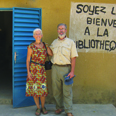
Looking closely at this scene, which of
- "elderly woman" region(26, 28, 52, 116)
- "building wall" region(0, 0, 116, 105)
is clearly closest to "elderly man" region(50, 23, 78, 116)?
"elderly woman" region(26, 28, 52, 116)

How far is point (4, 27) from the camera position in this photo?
11141 millimetres

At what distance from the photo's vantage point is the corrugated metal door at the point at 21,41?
3.70 meters

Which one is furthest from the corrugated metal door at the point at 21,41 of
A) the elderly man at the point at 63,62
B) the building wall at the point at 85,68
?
the elderly man at the point at 63,62

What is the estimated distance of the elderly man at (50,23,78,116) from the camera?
10.6ft

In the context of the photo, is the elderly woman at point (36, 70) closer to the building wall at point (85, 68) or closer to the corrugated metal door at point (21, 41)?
the corrugated metal door at point (21, 41)

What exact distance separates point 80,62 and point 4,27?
8.59 metres

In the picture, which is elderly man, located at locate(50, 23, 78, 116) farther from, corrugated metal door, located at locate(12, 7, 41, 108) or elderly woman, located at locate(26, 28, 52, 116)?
corrugated metal door, located at locate(12, 7, 41, 108)

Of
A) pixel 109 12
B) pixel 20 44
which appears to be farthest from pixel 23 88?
pixel 109 12

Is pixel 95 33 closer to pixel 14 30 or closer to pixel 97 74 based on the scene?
pixel 97 74

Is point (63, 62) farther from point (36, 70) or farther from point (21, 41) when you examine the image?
point (21, 41)

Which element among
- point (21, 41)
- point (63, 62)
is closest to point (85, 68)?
point (63, 62)

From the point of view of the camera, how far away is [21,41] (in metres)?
3.75

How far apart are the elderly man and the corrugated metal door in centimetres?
80

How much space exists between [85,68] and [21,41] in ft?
5.83
